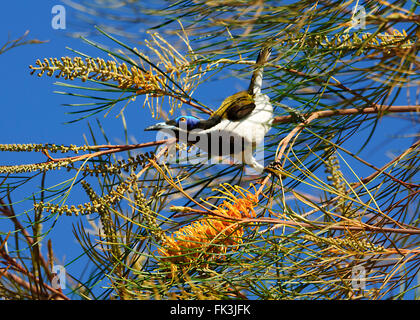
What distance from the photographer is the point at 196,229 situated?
106 cm

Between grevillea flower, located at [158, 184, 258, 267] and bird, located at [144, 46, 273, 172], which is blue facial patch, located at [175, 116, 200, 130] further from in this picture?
grevillea flower, located at [158, 184, 258, 267]

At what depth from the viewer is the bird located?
4.25 feet

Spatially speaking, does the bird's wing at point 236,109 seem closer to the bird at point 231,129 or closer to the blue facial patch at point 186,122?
the bird at point 231,129

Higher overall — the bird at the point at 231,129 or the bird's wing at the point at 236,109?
the bird's wing at the point at 236,109

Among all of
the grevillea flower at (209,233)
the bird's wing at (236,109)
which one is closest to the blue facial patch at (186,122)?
the bird's wing at (236,109)

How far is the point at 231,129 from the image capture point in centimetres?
133

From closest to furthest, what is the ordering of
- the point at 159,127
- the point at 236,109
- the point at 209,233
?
the point at 209,233 → the point at 159,127 → the point at 236,109

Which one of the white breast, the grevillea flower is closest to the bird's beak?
the white breast

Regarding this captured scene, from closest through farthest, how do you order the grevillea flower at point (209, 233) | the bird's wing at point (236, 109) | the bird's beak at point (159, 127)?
the grevillea flower at point (209, 233) < the bird's beak at point (159, 127) < the bird's wing at point (236, 109)

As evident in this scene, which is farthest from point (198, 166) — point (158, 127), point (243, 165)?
point (158, 127)

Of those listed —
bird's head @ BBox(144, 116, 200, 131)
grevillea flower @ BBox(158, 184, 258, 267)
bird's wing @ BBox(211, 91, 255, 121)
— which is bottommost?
grevillea flower @ BBox(158, 184, 258, 267)

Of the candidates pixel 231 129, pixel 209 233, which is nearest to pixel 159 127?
pixel 231 129

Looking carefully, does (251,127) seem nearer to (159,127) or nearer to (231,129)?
(231,129)

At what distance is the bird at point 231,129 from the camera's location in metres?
1.30
